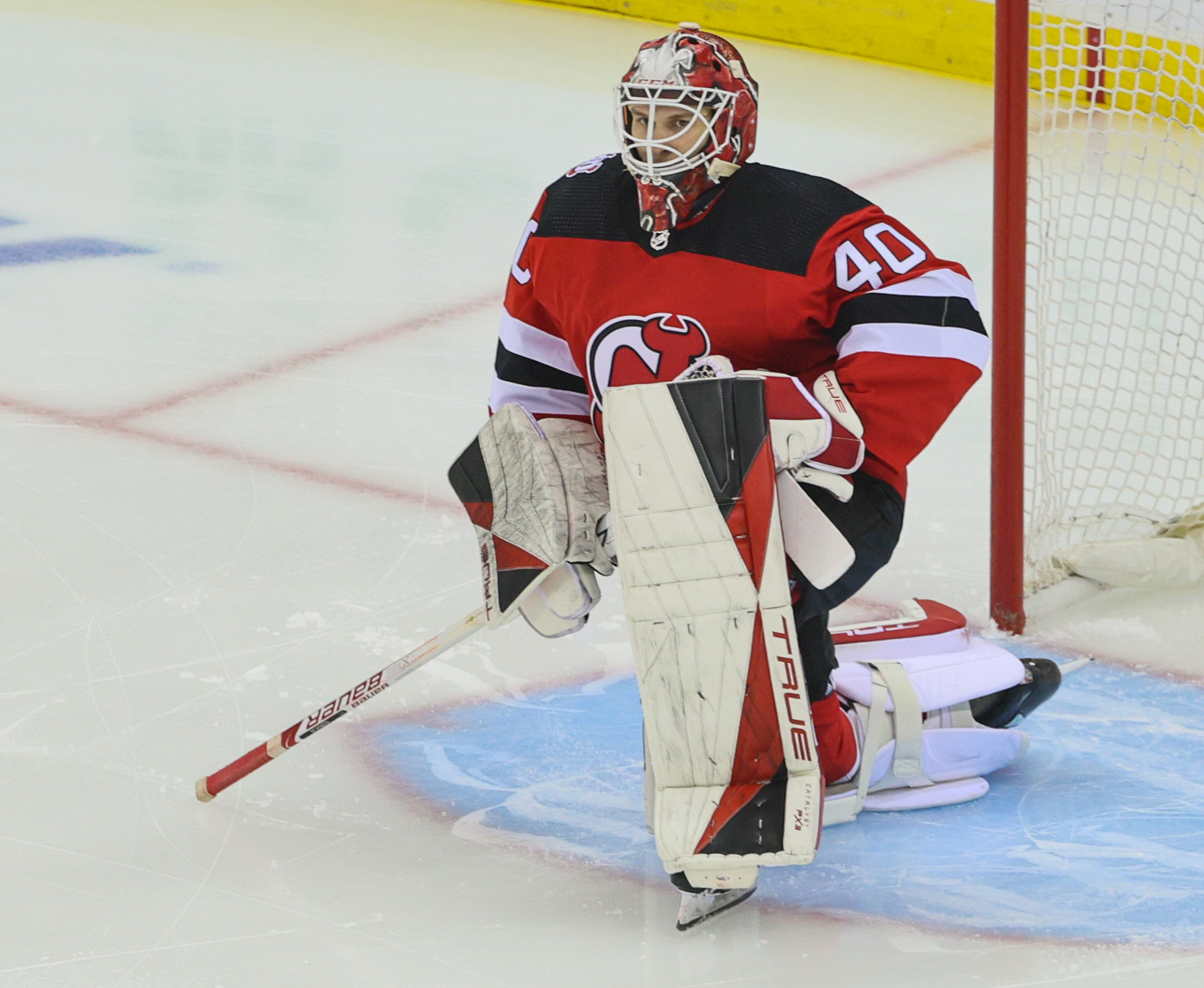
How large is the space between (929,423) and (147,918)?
1.02 m

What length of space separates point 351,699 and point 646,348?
22.5 inches

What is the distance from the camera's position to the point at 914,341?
170 cm

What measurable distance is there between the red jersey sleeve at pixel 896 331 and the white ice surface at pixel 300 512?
565 millimetres

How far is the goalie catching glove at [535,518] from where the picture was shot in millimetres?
1857

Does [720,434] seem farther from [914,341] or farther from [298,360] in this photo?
[298,360]

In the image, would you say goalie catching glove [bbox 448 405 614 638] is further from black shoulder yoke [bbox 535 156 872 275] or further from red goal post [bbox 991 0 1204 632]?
red goal post [bbox 991 0 1204 632]

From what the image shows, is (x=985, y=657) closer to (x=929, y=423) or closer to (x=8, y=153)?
(x=929, y=423)

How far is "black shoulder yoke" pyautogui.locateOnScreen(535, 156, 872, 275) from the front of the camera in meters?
1.75

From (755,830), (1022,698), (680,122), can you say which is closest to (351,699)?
(755,830)

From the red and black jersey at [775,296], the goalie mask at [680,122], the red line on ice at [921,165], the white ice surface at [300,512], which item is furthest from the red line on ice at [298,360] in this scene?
the goalie mask at [680,122]

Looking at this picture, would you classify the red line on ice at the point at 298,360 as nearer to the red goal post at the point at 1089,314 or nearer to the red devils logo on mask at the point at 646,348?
the red goal post at the point at 1089,314

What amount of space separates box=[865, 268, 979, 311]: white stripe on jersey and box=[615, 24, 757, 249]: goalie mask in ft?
0.77

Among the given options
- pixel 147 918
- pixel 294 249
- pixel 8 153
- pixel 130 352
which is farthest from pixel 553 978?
pixel 8 153

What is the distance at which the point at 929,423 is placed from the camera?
1747mm
